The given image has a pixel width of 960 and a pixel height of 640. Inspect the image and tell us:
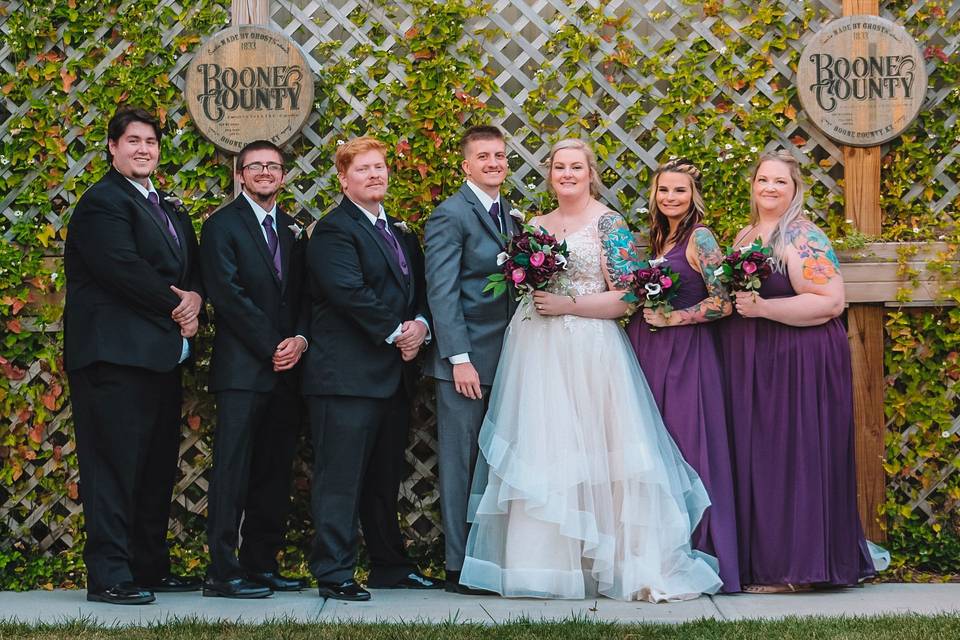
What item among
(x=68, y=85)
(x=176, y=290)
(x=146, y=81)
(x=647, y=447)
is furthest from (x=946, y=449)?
(x=68, y=85)

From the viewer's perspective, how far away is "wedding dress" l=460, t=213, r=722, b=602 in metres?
4.62

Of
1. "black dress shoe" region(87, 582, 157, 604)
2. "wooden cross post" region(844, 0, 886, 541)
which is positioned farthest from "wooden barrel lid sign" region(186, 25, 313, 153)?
"wooden cross post" region(844, 0, 886, 541)

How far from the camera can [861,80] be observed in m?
5.34

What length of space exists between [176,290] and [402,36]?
174cm

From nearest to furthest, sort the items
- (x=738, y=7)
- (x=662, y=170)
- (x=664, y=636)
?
1. (x=664, y=636)
2. (x=662, y=170)
3. (x=738, y=7)

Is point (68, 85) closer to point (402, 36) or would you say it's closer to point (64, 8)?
point (64, 8)

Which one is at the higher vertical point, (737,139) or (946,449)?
(737,139)

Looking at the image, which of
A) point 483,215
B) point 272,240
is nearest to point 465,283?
point 483,215

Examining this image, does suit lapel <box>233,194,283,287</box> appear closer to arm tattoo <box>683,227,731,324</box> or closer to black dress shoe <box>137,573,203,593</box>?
black dress shoe <box>137,573,203,593</box>

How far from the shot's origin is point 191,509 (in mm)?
5484

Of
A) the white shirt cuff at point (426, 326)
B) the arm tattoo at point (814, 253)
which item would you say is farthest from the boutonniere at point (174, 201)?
the arm tattoo at point (814, 253)

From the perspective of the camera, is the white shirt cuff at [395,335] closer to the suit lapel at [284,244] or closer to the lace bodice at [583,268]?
the suit lapel at [284,244]

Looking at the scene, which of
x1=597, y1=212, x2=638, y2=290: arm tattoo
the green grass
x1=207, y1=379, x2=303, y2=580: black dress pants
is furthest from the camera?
x1=597, y1=212, x2=638, y2=290: arm tattoo

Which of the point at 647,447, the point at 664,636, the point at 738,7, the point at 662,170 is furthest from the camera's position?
the point at 738,7
